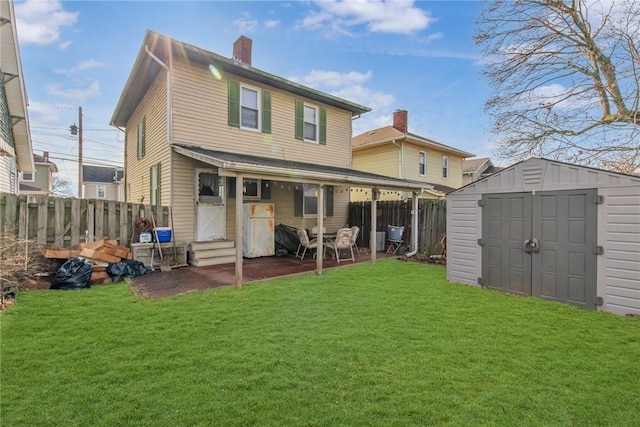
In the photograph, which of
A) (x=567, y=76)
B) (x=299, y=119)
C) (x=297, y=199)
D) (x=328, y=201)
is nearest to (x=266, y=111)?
(x=299, y=119)

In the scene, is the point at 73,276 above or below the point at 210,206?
below

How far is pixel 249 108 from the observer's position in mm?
9883

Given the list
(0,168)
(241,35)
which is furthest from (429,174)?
(0,168)

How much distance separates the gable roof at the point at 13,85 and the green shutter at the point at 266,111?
6025 mm

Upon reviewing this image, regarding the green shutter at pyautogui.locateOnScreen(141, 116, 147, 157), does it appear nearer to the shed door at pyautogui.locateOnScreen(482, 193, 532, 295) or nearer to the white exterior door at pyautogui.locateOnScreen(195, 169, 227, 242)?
the white exterior door at pyautogui.locateOnScreen(195, 169, 227, 242)

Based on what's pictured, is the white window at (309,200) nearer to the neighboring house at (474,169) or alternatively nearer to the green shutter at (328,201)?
the green shutter at (328,201)

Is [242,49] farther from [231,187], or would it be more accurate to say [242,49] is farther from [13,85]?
[13,85]

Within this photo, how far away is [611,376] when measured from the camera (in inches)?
113

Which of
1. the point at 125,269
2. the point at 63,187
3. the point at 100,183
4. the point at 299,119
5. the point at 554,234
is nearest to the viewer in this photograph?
the point at 554,234

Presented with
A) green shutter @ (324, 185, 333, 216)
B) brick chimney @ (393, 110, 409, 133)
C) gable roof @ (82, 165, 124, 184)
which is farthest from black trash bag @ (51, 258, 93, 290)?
gable roof @ (82, 165, 124, 184)

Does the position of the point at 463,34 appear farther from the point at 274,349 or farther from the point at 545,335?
the point at 274,349

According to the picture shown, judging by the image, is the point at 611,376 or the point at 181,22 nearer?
the point at 611,376

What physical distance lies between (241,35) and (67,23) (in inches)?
185

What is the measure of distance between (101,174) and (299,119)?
32.3 m
